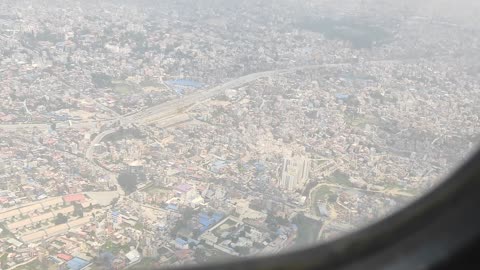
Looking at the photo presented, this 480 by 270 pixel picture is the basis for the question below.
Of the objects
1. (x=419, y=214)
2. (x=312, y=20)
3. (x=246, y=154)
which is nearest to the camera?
(x=419, y=214)

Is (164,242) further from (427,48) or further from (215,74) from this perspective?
(427,48)

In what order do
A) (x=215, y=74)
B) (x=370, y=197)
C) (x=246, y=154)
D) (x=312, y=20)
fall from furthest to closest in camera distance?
(x=312, y=20), (x=215, y=74), (x=246, y=154), (x=370, y=197)

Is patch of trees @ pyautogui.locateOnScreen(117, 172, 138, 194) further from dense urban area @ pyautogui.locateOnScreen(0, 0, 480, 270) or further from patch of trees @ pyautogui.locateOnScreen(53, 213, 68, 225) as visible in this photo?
patch of trees @ pyautogui.locateOnScreen(53, 213, 68, 225)

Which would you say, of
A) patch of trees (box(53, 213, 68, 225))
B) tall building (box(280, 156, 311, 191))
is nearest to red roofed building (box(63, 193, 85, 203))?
patch of trees (box(53, 213, 68, 225))

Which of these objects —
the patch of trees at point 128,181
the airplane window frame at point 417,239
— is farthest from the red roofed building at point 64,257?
the airplane window frame at point 417,239

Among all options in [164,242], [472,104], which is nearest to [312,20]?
[472,104]

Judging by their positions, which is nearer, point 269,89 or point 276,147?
point 276,147
